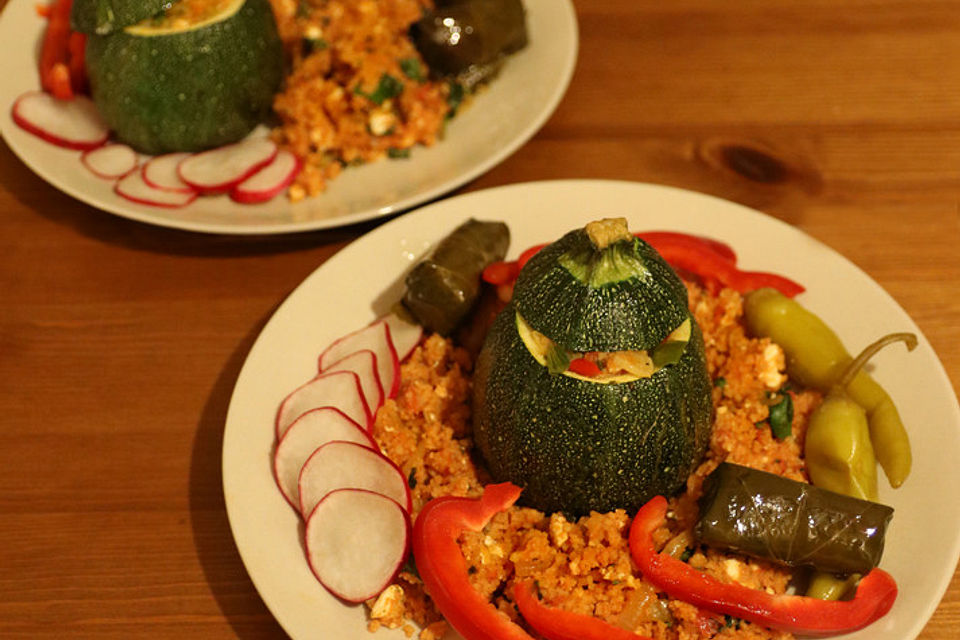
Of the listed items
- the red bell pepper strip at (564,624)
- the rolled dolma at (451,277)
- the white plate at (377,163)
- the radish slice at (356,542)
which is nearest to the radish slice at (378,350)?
the rolled dolma at (451,277)

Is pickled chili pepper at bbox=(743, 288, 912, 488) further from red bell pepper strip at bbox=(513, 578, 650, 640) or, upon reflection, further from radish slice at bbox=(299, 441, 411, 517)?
radish slice at bbox=(299, 441, 411, 517)

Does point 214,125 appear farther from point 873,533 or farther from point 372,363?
point 873,533

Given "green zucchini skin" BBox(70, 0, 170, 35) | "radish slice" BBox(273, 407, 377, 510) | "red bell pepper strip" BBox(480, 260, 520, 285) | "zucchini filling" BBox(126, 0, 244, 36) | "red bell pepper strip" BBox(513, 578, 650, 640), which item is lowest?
"red bell pepper strip" BBox(513, 578, 650, 640)

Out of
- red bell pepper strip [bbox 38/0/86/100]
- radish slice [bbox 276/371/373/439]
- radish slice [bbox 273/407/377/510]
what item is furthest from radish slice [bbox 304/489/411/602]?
red bell pepper strip [bbox 38/0/86/100]

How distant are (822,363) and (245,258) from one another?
1687 mm

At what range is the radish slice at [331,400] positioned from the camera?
2199 mm

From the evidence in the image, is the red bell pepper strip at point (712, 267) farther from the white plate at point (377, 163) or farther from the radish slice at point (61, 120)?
the radish slice at point (61, 120)

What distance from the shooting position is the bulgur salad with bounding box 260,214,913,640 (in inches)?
72.4

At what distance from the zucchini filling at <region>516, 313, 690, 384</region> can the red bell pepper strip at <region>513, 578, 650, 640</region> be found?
44 centimetres

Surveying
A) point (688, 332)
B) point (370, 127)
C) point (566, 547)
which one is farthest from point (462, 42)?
point (566, 547)

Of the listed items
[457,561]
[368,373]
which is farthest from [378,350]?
[457,561]

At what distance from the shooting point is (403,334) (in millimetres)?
2389

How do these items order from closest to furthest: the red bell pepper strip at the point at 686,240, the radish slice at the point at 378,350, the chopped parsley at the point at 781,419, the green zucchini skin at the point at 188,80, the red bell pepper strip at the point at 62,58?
the chopped parsley at the point at 781,419
the radish slice at the point at 378,350
the red bell pepper strip at the point at 686,240
the green zucchini skin at the point at 188,80
the red bell pepper strip at the point at 62,58

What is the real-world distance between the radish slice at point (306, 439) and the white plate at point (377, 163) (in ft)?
2.50
